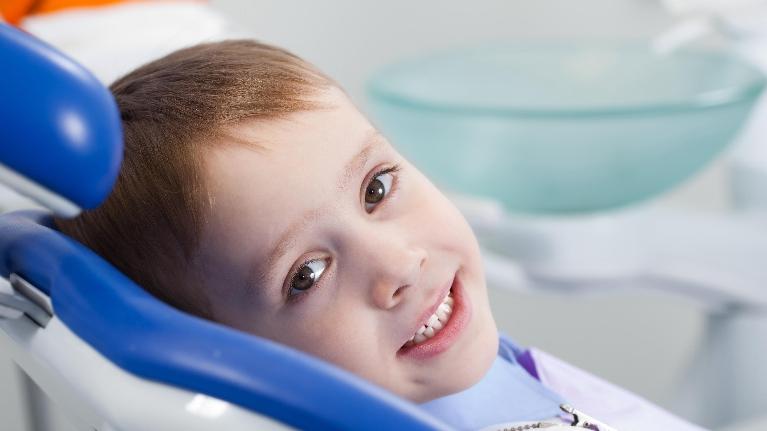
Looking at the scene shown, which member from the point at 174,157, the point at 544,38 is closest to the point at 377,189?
the point at 174,157

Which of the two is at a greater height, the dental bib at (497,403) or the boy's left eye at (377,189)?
the boy's left eye at (377,189)

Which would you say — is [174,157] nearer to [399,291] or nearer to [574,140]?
[399,291]

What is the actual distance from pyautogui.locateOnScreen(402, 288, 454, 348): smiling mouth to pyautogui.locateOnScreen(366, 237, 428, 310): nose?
0.03m

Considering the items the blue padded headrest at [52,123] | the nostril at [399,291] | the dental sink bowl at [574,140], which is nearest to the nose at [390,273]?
the nostril at [399,291]

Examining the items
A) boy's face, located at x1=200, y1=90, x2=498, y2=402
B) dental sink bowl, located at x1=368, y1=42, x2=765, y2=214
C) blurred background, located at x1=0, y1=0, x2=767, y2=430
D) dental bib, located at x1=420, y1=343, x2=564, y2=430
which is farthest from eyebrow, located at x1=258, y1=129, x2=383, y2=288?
blurred background, located at x1=0, y1=0, x2=767, y2=430

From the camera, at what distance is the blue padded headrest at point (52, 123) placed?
1.48 feet

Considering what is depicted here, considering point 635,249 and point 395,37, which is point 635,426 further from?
point 395,37

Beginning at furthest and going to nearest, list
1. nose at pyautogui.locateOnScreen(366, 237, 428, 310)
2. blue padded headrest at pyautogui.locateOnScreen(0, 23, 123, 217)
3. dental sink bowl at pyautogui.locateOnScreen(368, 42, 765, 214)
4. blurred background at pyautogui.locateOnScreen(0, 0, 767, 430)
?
blurred background at pyautogui.locateOnScreen(0, 0, 767, 430) → dental sink bowl at pyautogui.locateOnScreen(368, 42, 765, 214) → nose at pyautogui.locateOnScreen(366, 237, 428, 310) → blue padded headrest at pyautogui.locateOnScreen(0, 23, 123, 217)

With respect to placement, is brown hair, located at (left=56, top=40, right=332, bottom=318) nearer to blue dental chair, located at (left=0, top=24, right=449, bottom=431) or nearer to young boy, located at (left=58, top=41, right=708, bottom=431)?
young boy, located at (left=58, top=41, right=708, bottom=431)

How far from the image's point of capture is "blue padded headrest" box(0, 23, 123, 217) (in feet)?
1.48

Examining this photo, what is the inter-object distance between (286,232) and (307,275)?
3cm

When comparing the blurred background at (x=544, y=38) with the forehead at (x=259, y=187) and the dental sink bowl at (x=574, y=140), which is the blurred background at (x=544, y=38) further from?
the forehead at (x=259, y=187)

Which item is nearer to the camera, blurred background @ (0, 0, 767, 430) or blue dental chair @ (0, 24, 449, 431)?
blue dental chair @ (0, 24, 449, 431)

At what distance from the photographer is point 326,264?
0.68 meters
